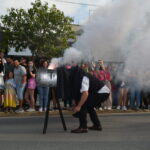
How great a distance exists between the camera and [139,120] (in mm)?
9641

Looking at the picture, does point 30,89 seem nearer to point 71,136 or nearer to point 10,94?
point 10,94

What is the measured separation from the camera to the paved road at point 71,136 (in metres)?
6.35

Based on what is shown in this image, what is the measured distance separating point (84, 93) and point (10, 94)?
4151 millimetres

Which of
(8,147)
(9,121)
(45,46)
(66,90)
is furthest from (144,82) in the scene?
(45,46)

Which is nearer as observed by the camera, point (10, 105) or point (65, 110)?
point (10, 105)

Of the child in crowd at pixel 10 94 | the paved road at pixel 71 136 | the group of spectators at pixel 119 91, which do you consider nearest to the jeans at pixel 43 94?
the child in crowd at pixel 10 94

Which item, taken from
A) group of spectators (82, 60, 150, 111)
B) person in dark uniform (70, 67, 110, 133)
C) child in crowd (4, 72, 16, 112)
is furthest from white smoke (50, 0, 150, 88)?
child in crowd (4, 72, 16, 112)

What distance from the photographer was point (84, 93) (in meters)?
7.47

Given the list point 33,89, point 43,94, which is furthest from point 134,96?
point 33,89

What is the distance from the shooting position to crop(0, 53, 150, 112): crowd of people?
36.4 feet

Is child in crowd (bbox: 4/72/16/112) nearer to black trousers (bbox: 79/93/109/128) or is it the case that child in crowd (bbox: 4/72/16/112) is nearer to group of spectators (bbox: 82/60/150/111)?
group of spectators (bbox: 82/60/150/111)

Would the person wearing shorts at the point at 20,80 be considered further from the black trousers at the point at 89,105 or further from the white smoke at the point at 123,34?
the black trousers at the point at 89,105

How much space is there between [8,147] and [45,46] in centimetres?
2067

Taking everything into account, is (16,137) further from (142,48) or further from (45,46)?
(45,46)
